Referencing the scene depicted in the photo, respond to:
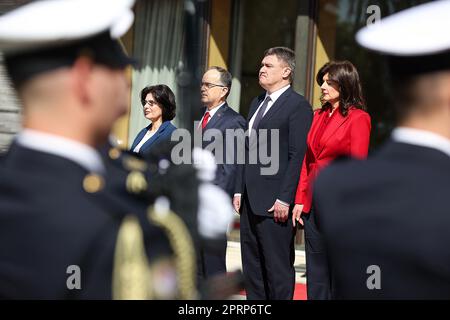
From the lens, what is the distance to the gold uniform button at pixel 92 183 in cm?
193

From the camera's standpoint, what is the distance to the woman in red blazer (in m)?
5.74

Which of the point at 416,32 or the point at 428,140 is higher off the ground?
the point at 416,32

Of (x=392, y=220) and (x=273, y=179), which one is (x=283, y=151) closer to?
(x=273, y=179)

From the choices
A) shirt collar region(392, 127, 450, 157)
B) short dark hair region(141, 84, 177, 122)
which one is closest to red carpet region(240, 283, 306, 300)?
short dark hair region(141, 84, 177, 122)

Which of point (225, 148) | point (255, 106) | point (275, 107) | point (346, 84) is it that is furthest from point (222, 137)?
point (346, 84)

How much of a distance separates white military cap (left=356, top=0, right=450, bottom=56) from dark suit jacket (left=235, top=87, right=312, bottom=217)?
3.69 metres

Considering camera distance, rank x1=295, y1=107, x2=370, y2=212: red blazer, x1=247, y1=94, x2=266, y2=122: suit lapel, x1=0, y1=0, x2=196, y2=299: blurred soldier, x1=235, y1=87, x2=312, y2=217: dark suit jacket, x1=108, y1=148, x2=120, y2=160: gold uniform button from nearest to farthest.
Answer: x1=0, y1=0, x2=196, y2=299: blurred soldier < x1=108, y1=148, x2=120, y2=160: gold uniform button < x1=295, y1=107, x2=370, y2=212: red blazer < x1=235, y1=87, x2=312, y2=217: dark suit jacket < x1=247, y1=94, x2=266, y2=122: suit lapel

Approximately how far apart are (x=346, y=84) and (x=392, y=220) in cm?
383

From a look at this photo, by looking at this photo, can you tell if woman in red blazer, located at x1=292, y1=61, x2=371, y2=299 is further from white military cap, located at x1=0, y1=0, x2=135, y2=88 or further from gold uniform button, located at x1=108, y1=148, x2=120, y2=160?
white military cap, located at x1=0, y1=0, x2=135, y2=88

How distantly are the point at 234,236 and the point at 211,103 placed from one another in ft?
9.93

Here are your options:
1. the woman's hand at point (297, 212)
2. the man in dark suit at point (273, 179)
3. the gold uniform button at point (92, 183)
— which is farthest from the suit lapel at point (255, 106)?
the gold uniform button at point (92, 183)

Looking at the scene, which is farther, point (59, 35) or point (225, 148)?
point (225, 148)

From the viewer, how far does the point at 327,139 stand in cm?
578
